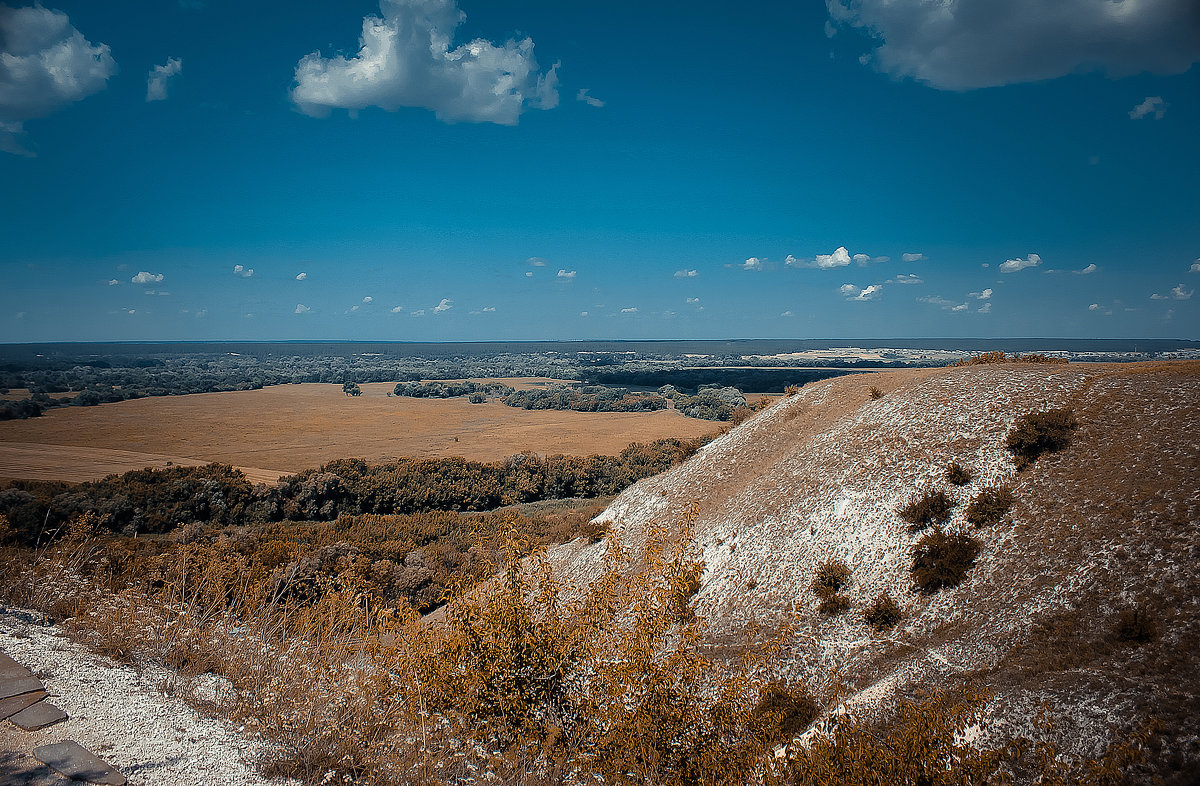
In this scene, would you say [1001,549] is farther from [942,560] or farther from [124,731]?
[124,731]

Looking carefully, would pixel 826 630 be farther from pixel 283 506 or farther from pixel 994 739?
pixel 283 506

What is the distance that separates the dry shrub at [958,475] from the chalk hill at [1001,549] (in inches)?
9.4

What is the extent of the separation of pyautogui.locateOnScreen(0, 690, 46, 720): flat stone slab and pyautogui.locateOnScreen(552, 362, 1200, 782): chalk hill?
30.0 feet

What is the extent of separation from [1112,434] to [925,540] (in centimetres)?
651

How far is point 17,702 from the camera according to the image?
7.91 metres

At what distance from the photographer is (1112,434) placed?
17031 mm

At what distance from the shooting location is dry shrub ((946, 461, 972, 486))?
59.6ft

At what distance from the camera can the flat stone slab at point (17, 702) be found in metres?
7.68

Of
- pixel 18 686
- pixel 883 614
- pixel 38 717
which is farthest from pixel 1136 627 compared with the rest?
pixel 18 686

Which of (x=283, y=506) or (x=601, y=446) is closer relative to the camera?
(x=283, y=506)

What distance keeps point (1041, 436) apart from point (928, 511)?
432 centimetres

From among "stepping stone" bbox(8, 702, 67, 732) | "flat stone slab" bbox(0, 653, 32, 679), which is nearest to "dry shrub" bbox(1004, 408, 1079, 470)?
"stepping stone" bbox(8, 702, 67, 732)

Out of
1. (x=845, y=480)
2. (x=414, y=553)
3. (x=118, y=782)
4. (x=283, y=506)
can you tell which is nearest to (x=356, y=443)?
(x=283, y=506)

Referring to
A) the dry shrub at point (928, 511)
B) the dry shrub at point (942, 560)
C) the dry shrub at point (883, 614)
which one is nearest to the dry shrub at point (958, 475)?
the dry shrub at point (928, 511)
